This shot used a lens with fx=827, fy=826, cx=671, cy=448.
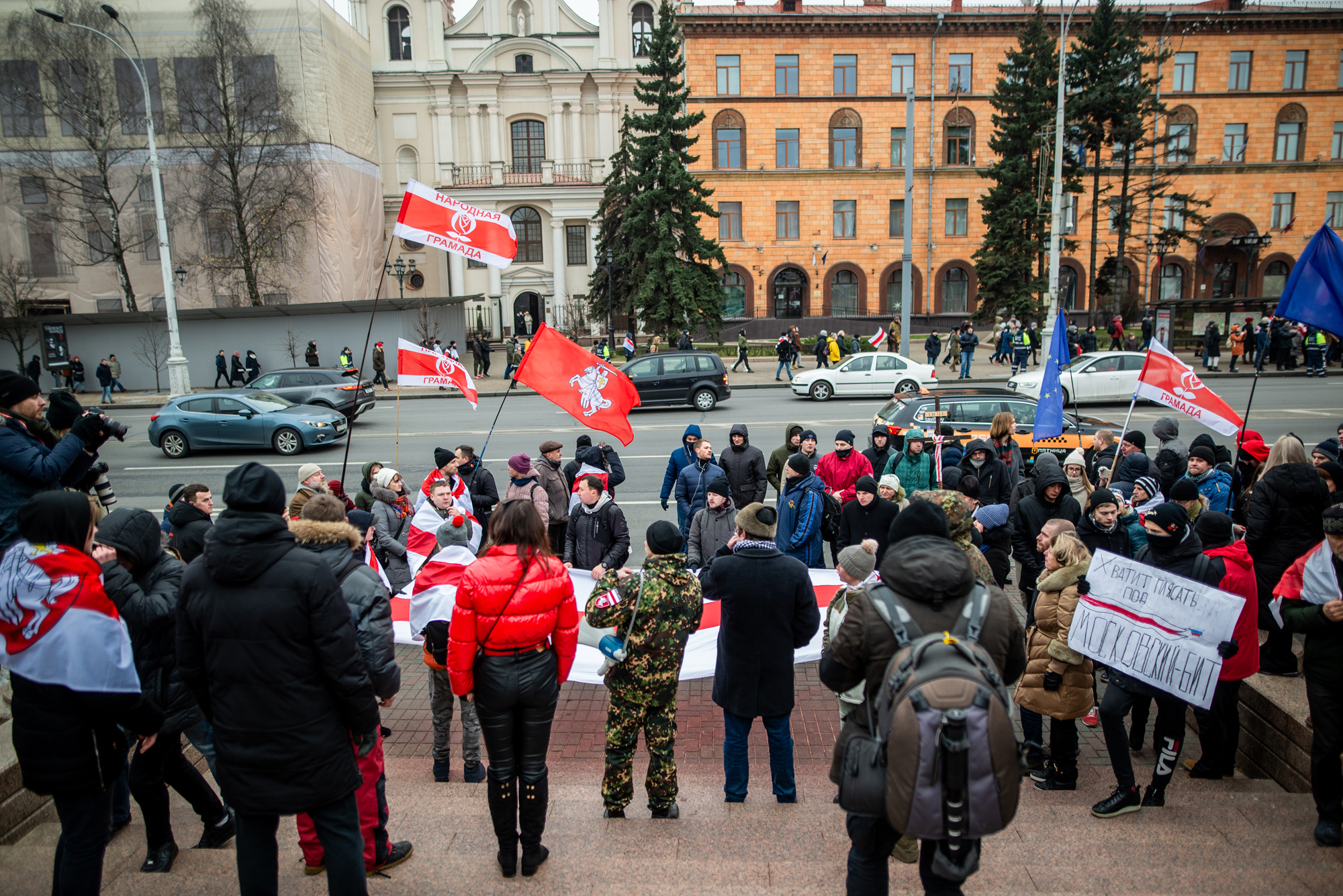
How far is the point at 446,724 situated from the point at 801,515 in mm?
3744

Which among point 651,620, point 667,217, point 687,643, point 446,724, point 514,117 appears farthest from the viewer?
point 514,117

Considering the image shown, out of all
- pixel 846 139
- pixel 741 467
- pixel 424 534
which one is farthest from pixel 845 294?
pixel 424 534

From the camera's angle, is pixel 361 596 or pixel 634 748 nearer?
pixel 361 596

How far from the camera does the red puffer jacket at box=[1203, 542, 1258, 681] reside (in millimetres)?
4789

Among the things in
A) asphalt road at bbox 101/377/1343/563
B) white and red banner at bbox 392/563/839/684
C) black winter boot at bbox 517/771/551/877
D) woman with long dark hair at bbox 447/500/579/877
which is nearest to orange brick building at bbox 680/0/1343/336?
asphalt road at bbox 101/377/1343/563

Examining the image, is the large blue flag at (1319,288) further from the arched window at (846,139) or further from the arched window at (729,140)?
the arched window at (846,139)

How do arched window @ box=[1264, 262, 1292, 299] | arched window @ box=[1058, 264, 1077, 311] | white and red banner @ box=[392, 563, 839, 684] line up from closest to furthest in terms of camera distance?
white and red banner @ box=[392, 563, 839, 684] → arched window @ box=[1058, 264, 1077, 311] → arched window @ box=[1264, 262, 1292, 299]

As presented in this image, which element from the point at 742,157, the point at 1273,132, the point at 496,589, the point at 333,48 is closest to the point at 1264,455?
the point at 496,589

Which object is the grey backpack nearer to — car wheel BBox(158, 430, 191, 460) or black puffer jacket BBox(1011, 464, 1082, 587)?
black puffer jacket BBox(1011, 464, 1082, 587)

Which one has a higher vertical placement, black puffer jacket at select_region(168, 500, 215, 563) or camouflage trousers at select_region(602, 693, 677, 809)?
black puffer jacket at select_region(168, 500, 215, 563)

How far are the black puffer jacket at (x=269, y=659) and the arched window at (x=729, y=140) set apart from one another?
48631mm

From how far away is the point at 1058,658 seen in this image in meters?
4.85

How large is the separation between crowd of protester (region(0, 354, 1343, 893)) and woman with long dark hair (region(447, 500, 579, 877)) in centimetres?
1

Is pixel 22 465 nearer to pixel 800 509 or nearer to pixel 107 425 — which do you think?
pixel 107 425
